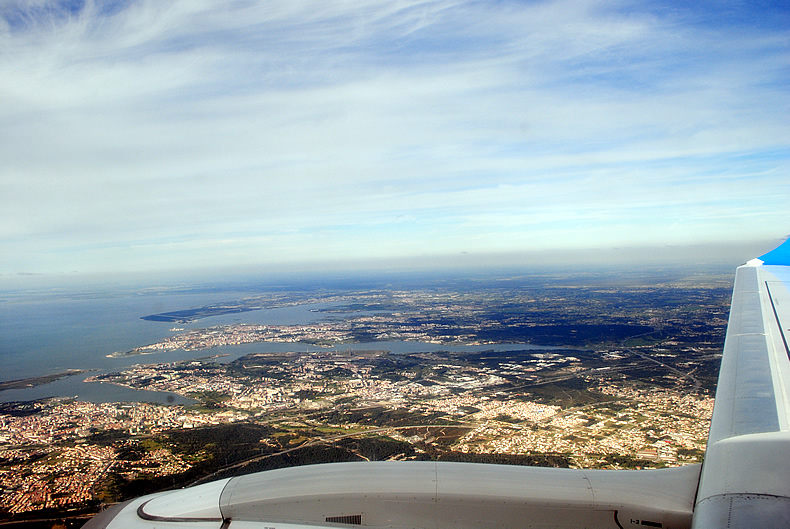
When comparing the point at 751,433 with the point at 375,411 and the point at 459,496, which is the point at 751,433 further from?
the point at 375,411

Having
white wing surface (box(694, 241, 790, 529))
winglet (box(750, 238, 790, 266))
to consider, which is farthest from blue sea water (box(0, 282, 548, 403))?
white wing surface (box(694, 241, 790, 529))

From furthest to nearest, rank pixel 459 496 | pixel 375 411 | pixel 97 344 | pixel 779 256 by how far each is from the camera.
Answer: pixel 97 344 → pixel 375 411 → pixel 779 256 → pixel 459 496

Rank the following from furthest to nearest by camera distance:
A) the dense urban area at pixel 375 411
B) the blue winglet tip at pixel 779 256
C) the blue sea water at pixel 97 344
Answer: the blue sea water at pixel 97 344, the blue winglet tip at pixel 779 256, the dense urban area at pixel 375 411

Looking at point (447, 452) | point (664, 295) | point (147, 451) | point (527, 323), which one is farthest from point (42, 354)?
point (664, 295)

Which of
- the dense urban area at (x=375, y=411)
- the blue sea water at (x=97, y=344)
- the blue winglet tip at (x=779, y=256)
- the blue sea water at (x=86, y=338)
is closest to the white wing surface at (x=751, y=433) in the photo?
the dense urban area at (x=375, y=411)

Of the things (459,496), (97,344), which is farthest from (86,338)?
(459,496)

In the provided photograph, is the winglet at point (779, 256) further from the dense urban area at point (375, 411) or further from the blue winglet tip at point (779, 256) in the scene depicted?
the dense urban area at point (375, 411)

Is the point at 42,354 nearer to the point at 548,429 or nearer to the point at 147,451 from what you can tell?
the point at 147,451
